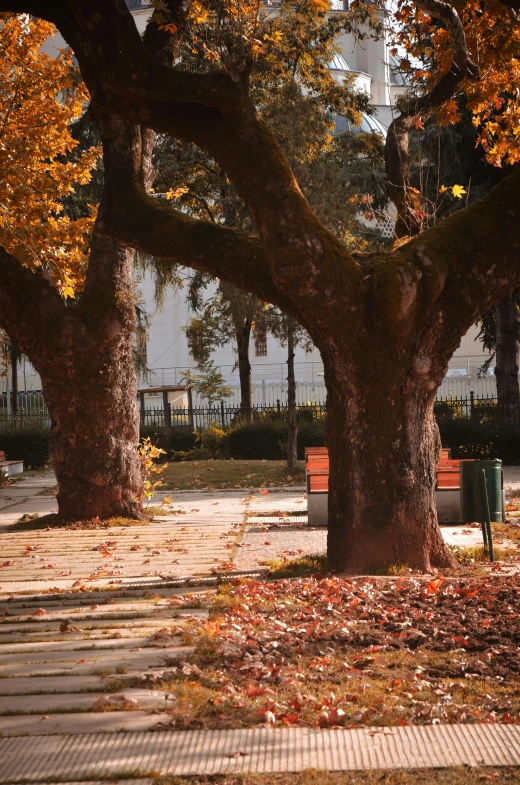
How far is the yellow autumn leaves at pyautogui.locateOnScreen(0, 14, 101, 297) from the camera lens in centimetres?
1672

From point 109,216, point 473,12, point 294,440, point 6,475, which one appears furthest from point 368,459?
point 6,475

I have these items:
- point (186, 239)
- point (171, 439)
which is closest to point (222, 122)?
point (186, 239)

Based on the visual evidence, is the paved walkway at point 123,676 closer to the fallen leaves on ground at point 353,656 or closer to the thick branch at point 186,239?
the fallen leaves on ground at point 353,656

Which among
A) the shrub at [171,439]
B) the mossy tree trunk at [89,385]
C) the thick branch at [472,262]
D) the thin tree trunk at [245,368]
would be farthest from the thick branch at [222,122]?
the thin tree trunk at [245,368]

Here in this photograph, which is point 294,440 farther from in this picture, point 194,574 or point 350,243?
point 194,574

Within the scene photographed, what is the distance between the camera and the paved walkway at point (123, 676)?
412cm

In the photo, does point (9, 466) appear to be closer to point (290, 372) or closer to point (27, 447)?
point (27, 447)

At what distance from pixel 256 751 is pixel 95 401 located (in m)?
8.94

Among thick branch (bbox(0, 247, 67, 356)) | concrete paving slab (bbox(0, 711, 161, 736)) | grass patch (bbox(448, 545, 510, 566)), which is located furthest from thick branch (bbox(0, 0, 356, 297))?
concrete paving slab (bbox(0, 711, 161, 736))

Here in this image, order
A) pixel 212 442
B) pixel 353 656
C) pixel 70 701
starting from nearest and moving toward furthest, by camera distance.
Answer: pixel 70 701 < pixel 353 656 < pixel 212 442

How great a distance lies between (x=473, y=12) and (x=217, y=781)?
33.2 feet

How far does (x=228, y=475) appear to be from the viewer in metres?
22.0

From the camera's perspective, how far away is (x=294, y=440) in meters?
22.0

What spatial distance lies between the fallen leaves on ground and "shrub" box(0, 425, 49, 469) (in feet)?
68.5
